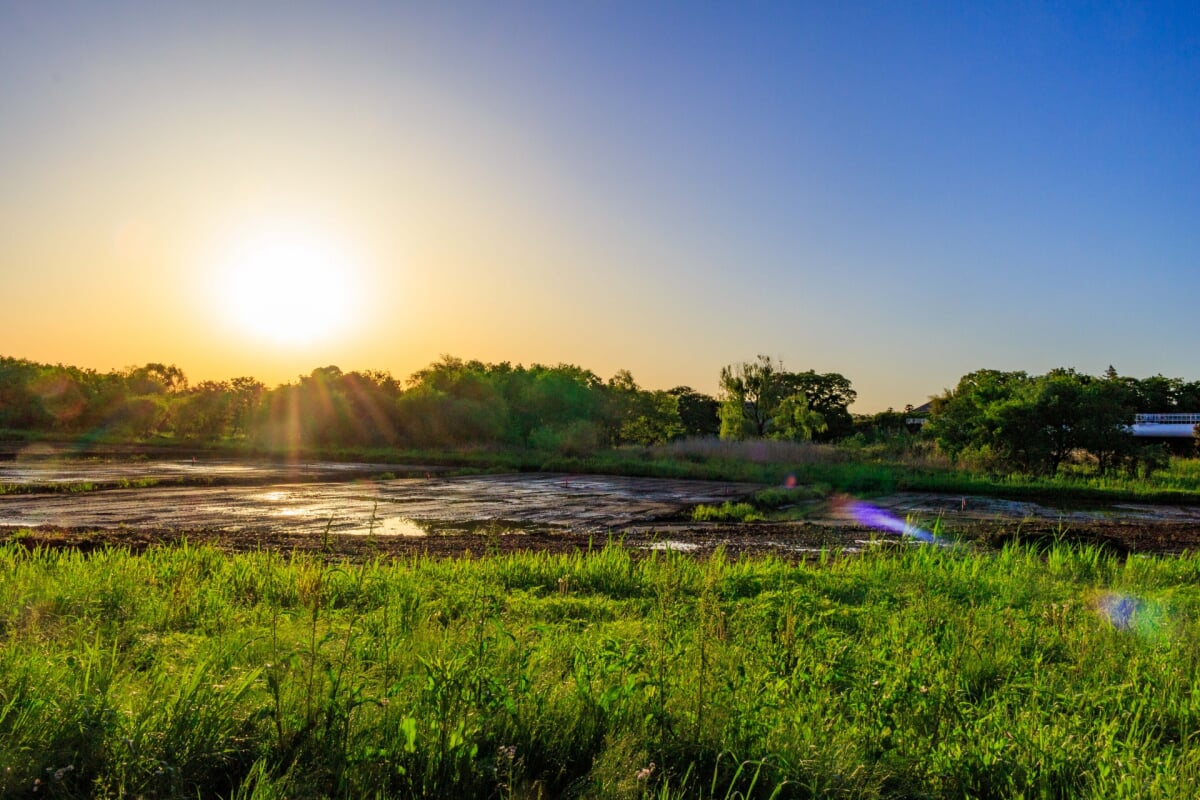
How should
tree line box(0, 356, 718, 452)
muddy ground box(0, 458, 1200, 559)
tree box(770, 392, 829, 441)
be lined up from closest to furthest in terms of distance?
muddy ground box(0, 458, 1200, 559), tree box(770, 392, 829, 441), tree line box(0, 356, 718, 452)

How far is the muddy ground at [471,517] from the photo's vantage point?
13.1 m

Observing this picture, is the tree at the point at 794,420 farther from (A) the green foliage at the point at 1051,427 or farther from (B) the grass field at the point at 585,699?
(B) the grass field at the point at 585,699

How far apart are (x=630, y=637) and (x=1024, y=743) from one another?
2688mm

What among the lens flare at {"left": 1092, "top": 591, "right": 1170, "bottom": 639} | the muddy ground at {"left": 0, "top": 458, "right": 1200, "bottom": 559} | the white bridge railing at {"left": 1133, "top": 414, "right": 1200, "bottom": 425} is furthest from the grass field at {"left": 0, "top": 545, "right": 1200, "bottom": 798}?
the white bridge railing at {"left": 1133, "top": 414, "right": 1200, "bottom": 425}

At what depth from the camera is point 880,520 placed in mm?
18594

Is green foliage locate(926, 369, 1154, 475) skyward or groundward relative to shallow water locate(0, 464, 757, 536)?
skyward

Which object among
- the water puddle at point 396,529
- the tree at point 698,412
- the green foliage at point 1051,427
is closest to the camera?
the water puddle at point 396,529

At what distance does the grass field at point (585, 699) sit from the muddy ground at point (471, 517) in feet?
6.03

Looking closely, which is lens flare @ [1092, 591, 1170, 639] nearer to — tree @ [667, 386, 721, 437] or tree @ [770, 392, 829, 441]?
tree @ [770, 392, 829, 441]

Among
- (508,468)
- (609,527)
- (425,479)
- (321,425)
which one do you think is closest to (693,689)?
(609,527)

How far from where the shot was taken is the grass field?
3584mm

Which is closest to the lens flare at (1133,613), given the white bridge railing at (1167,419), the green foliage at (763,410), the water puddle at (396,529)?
the water puddle at (396,529)

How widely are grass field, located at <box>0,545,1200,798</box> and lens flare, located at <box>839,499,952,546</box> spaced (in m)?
8.13

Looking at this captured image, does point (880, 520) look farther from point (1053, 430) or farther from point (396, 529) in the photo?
point (1053, 430)
